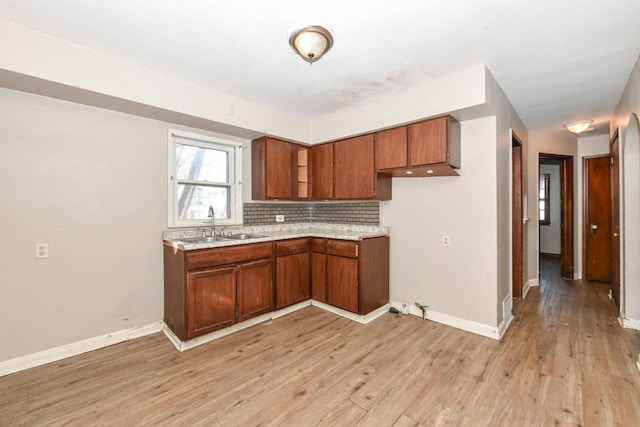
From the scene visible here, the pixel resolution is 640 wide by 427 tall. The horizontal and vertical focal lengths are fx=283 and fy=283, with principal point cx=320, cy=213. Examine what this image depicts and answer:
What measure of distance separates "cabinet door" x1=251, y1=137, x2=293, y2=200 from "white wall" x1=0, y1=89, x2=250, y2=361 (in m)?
1.06

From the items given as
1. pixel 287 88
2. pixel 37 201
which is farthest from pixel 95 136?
pixel 287 88

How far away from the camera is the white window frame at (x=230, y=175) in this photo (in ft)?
10.1

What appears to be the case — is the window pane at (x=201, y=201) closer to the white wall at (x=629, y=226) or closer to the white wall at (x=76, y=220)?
the white wall at (x=76, y=220)

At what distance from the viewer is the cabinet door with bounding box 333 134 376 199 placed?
3422 millimetres

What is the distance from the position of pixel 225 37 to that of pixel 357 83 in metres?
1.31

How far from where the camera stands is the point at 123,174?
2.76 metres

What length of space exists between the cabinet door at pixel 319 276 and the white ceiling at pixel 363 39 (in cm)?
195

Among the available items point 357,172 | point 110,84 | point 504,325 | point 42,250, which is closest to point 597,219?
point 504,325

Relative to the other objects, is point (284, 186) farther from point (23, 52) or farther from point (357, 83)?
point (23, 52)

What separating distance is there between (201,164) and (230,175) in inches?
14.7

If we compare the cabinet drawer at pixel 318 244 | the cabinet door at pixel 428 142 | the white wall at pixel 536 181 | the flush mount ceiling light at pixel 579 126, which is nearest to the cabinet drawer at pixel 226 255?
the cabinet drawer at pixel 318 244

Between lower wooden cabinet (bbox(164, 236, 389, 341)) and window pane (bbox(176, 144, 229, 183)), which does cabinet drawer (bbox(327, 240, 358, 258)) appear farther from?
window pane (bbox(176, 144, 229, 183))

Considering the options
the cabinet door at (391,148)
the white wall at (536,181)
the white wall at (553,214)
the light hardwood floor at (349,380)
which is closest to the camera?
the light hardwood floor at (349,380)

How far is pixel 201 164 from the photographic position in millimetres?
3365
